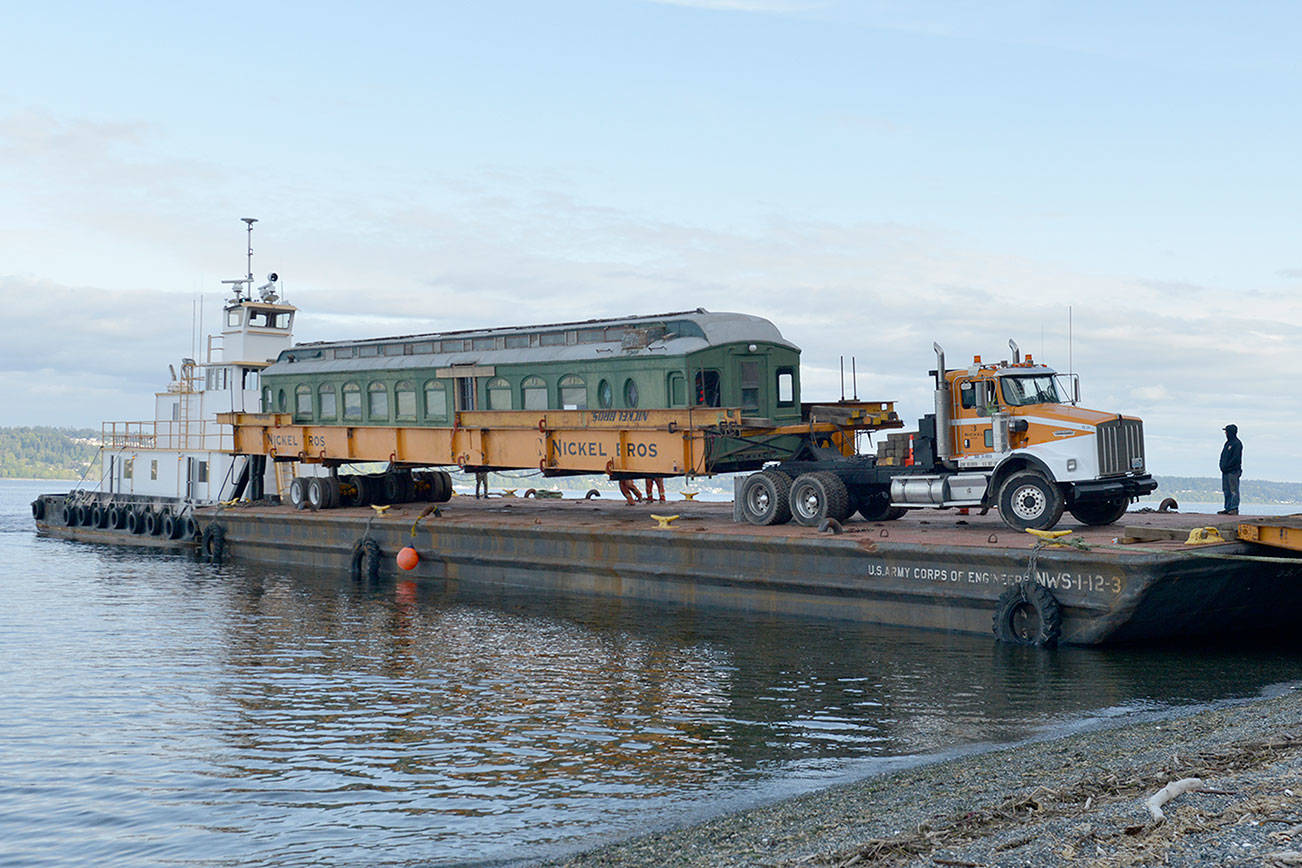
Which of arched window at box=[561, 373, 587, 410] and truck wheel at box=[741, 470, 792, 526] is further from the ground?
arched window at box=[561, 373, 587, 410]

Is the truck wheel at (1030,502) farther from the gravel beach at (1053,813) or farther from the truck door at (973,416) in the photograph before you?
the gravel beach at (1053,813)

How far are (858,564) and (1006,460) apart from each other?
2.92 m

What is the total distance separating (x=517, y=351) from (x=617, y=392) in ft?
11.6

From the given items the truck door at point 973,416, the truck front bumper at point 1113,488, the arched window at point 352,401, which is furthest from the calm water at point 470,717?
the arched window at point 352,401

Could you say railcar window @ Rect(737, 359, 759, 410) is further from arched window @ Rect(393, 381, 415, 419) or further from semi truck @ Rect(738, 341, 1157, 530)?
arched window @ Rect(393, 381, 415, 419)

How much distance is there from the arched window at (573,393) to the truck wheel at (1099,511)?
10.3m

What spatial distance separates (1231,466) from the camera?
21219mm

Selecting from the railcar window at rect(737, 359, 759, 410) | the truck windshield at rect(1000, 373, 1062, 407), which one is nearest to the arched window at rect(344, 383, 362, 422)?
the railcar window at rect(737, 359, 759, 410)

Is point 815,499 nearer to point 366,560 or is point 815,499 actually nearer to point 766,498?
point 766,498

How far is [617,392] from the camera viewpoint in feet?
75.4

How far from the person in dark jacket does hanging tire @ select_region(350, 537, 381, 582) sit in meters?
18.5

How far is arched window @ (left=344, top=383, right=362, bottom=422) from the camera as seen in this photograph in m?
29.3

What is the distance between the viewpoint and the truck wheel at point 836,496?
19.4 metres

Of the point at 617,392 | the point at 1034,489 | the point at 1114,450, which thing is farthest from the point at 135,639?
the point at 1114,450
